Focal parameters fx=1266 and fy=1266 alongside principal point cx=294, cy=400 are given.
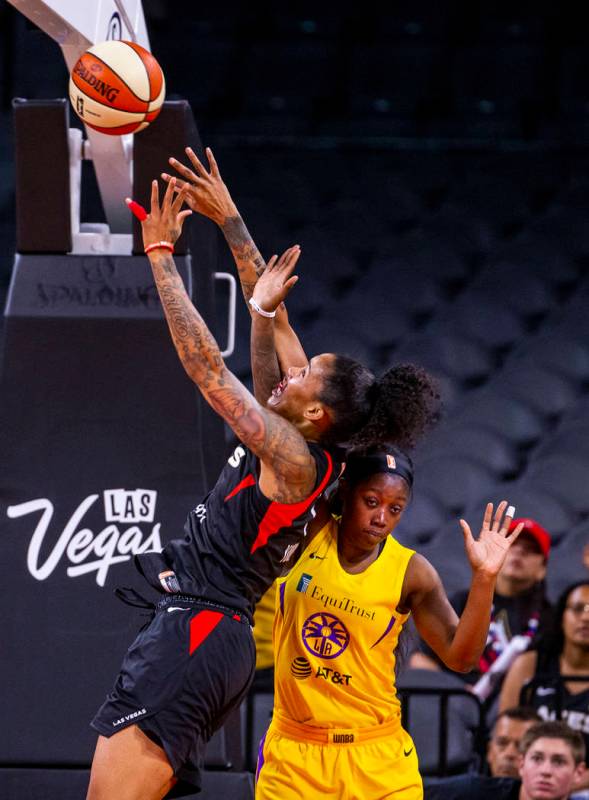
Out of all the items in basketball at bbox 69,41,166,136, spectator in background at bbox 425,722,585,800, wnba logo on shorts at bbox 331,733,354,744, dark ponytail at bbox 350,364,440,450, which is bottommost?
spectator in background at bbox 425,722,585,800

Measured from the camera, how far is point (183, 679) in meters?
3.70

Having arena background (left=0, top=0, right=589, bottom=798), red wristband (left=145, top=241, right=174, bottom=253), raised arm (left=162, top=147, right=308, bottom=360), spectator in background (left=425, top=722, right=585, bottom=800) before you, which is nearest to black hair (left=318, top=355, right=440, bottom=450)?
raised arm (left=162, top=147, right=308, bottom=360)

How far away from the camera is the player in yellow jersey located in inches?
152

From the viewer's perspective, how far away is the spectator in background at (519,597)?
20.3 ft

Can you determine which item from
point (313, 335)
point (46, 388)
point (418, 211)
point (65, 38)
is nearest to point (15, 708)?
point (46, 388)

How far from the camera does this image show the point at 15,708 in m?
4.83

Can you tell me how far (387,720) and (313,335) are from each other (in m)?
6.20

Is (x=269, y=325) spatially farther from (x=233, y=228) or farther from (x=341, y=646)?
(x=341, y=646)

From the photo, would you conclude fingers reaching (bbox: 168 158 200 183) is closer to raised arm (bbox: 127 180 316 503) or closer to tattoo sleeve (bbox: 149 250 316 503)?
raised arm (bbox: 127 180 316 503)

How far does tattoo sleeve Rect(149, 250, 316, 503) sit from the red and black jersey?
8cm

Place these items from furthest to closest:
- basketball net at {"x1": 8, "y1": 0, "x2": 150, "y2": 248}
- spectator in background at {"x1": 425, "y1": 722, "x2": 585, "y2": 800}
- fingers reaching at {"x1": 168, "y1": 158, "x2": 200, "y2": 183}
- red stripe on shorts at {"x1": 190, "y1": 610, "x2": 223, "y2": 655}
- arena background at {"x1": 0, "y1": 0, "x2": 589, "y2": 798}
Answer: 1. arena background at {"x1": 0, "y1": 0, "x2": 589, "y2": 798}
2. spectator in background at {"x1": 425, "y1": 722, "x2": 585, "y2": 800}
3. basketball net at {"x1": 8, "y1": 0, "x2": 150, "y2": 248}
4. fingers reaching at {"x1": 168, "y1": 158, "x2": 200, "y2": 183}
5. red stripe on shorts at {"x1": 190, "y1": 610, "x2": 223, "y2": 655}

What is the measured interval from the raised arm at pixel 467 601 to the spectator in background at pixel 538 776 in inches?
47.3

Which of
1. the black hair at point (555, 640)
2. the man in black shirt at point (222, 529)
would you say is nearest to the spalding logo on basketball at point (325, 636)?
the man in black shirt at point (222, 529)

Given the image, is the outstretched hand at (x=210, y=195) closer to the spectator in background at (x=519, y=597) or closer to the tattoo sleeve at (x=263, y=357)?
the tattoo sleeve at (x=263, y=357)
